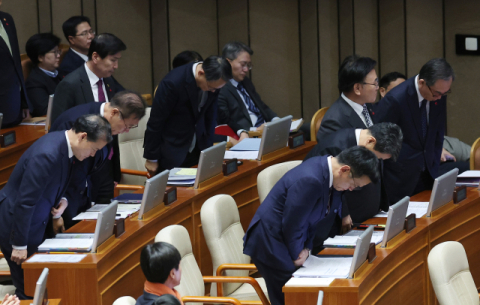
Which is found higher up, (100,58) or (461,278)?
(100,58)

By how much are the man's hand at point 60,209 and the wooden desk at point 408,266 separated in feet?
4.26

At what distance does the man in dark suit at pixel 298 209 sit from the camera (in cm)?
319

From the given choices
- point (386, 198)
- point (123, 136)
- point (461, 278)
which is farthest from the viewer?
point (123, 136)

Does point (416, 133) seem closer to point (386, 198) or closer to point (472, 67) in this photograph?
point (386, 198)

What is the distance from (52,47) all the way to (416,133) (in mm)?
3082

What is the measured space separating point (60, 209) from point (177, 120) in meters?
1.39

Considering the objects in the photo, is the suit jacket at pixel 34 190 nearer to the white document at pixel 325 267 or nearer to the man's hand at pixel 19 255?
the man's hand at pixel 19 255

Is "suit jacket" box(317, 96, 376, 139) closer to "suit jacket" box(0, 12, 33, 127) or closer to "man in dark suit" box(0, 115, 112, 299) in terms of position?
"man in dark suit" box(0, 115, 112, 299)

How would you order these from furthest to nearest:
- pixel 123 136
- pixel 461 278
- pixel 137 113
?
pixel 123 136, pixel 137 113, pixel 461 278

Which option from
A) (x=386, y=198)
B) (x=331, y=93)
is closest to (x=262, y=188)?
(x=386, y=198)

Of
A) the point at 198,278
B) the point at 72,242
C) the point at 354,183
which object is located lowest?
the point at 198,278

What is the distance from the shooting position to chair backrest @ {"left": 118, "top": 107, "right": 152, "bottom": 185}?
5.91 meters

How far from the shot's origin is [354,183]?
10.6 feet

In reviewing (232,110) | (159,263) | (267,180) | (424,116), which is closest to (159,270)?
(159,263)
